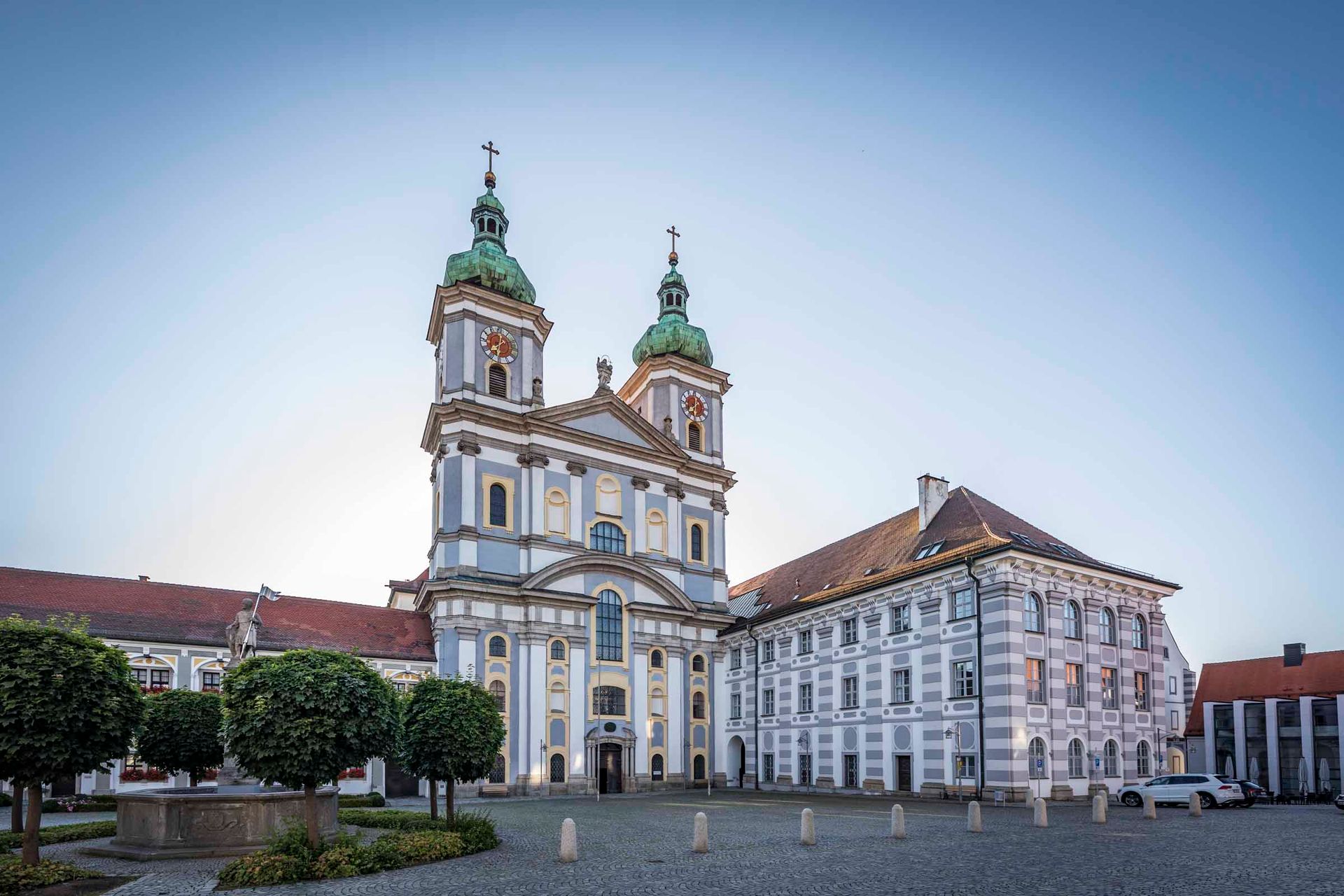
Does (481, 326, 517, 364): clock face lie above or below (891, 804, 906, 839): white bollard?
above

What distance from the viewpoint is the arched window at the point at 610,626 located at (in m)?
52.0

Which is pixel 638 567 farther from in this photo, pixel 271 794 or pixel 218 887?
pixel 218 887

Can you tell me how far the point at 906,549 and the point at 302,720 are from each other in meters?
31.6

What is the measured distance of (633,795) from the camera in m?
47.9

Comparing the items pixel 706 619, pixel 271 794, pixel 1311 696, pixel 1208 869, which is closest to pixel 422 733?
pixel 271 794

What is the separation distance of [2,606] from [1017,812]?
132ft

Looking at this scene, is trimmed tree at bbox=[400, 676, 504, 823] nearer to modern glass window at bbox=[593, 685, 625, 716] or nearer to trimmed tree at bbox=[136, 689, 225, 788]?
trimmed tree at bbox=[136, 689, 225, 788]

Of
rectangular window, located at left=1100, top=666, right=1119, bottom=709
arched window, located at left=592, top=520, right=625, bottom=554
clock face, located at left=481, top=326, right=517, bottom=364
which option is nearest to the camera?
rectangular window, located at left=1100, top=666, right=1119, bottom=709

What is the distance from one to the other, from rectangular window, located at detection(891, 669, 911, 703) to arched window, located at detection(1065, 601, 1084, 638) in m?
6.49

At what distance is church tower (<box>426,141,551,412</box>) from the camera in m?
52.6

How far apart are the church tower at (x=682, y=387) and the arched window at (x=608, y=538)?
760 cm

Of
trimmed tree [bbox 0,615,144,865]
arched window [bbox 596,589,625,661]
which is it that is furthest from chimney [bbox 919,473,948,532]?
trimmed tree [bbox 0,615,144,865]

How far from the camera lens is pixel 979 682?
3669 centimetres

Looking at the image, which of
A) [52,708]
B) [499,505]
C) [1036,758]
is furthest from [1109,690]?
[52,708]
